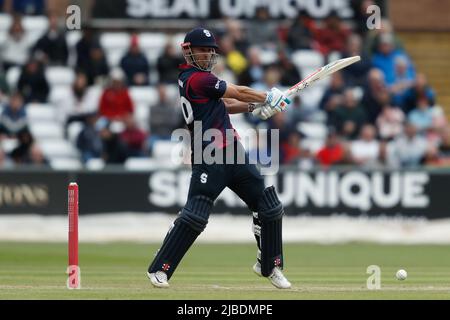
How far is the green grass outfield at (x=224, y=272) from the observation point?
9602 millimetres

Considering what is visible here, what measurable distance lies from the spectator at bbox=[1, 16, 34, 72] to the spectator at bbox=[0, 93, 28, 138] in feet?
5.13

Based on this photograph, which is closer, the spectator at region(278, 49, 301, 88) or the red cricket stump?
the red cricket stump

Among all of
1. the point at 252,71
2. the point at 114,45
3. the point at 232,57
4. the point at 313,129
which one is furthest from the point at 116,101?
the point at 313,129

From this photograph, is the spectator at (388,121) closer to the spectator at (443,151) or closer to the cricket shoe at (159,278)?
the spectator at (443,151)

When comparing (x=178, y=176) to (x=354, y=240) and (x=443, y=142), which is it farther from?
(x=443, y=142)

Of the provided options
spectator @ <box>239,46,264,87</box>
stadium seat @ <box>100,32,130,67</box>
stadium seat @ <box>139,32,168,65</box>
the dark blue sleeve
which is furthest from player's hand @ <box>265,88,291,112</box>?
stadium seat @ <box>100,32,130,67</box>

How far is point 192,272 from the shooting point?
12.6m

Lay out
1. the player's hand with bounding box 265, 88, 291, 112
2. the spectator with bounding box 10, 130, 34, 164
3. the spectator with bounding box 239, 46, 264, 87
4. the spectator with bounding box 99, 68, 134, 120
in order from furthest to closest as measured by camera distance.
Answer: the spectator with bounding box 239, 46, 264, 87 < the spectator with bounding box 99, 68, 134, 120 < the spectator with bounding box 10, 130, 34, 164 < the player's hand with bounding box 265, 88, 291, 112

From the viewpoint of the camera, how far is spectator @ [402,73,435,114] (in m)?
20.7

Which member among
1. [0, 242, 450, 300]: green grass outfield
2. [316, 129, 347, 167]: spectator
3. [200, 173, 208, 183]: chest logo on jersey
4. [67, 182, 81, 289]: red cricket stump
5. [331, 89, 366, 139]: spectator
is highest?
[331, 89, 366, 139]: spectator

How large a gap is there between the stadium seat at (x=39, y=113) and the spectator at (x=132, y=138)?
162 cm

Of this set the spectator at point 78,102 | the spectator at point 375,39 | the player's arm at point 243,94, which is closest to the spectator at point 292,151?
the spectator at point 375,39

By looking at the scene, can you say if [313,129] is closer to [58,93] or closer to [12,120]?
[58,93]

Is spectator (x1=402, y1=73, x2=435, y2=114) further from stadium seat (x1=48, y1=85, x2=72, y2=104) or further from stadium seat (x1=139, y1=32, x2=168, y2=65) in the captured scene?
stadium seat (x1=48, y1=85, x2=72, y2=104)
